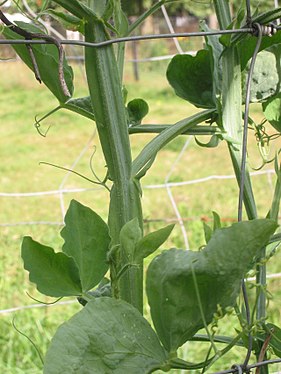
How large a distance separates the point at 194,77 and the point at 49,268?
0.21 m

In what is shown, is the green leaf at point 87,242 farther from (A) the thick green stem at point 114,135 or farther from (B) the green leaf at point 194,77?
(B) the green leaf at point 194,77

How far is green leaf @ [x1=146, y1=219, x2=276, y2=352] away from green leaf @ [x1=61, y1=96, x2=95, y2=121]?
155 mm

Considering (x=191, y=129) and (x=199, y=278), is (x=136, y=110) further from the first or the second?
(x=199, y=278)

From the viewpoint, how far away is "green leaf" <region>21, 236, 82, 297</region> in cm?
45

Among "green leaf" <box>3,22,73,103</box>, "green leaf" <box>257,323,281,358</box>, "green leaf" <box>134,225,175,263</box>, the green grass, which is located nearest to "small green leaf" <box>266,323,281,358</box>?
"green leaf" <box>257,323,281,358</box>

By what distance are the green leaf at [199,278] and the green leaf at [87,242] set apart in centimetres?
6

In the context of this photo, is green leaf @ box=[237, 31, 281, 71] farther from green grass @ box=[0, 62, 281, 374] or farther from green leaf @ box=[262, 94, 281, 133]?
green grass @ box=[0, 62, 281, 374]

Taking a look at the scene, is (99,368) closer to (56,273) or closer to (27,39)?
(56,273)

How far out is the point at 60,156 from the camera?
360cm

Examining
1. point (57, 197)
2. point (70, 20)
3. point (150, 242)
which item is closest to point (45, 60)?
point (70, 20)

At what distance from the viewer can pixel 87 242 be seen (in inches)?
18.4

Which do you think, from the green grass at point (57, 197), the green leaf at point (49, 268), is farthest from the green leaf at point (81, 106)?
the green grass at point (57, 197)

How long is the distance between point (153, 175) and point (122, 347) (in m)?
2.80

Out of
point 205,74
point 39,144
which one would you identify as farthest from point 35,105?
point 205,74
